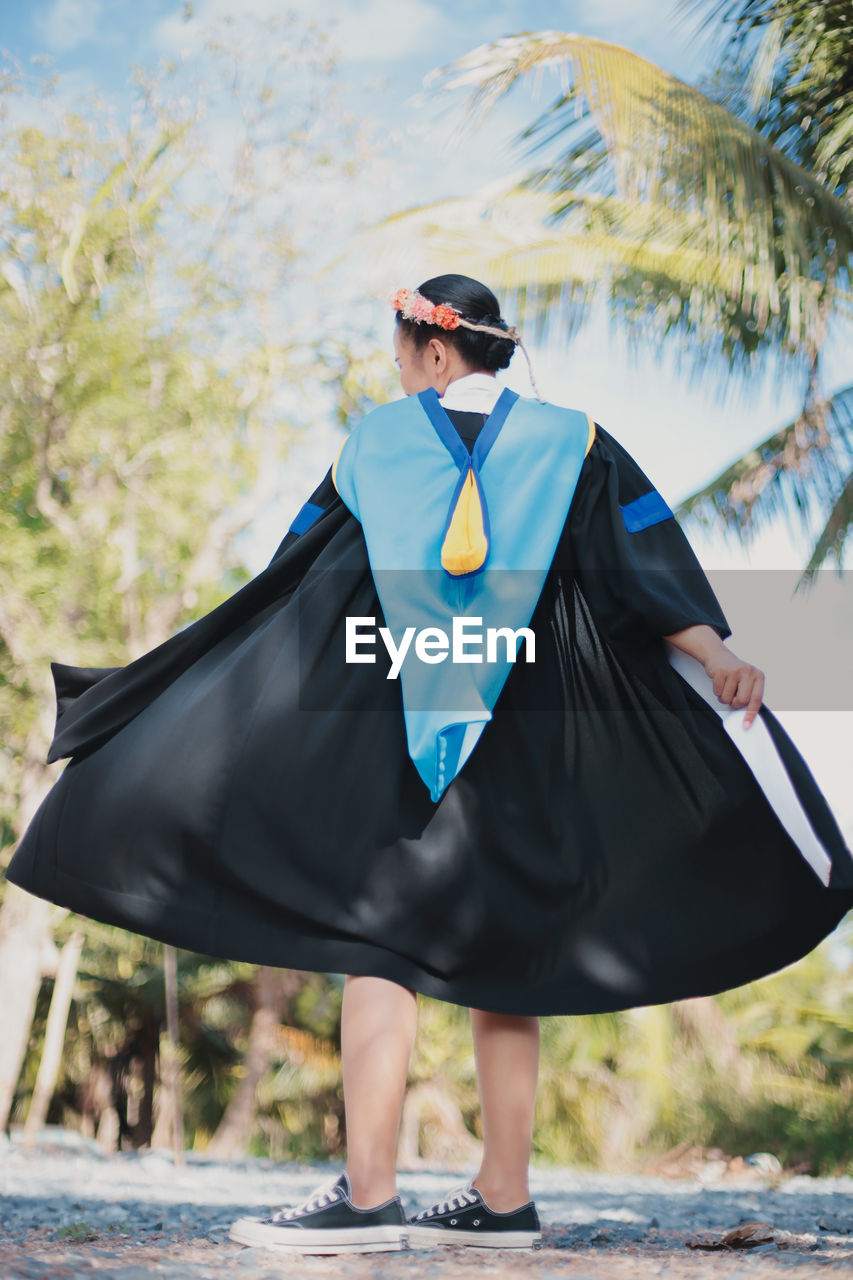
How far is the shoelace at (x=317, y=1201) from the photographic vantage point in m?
1.88

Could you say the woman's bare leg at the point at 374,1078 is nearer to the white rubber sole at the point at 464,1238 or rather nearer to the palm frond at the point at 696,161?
the white rubber sole at the point at 464,1238

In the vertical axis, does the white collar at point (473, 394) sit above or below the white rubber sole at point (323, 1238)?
above

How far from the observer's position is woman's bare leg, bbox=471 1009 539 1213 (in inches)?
83.1

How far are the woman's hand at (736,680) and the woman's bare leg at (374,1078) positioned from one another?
777mm

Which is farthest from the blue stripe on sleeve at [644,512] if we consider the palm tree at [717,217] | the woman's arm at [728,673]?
the palm tree at [717,217]

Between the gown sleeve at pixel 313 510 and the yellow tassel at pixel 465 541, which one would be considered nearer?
the yellow tassel at pixel 465 541

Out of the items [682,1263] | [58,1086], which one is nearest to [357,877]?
[682,1263]

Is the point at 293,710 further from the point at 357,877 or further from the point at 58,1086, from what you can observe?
the point at 58,1086

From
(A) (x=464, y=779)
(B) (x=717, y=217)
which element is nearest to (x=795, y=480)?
(B) (x=717, y=217)

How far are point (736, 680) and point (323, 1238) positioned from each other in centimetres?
115

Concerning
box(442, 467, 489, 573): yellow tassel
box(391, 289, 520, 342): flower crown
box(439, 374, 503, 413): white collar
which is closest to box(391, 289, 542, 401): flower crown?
box(391, 289, 520, 342): flower crown

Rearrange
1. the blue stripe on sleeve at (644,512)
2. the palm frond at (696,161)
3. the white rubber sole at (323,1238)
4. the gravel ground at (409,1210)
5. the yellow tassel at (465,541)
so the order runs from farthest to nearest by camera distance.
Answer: the palm frond at (696,161) < the blue stripe on sleeve at (644,512) < the yellow tassel at (465,541) < the white rubber sole at (323,1238) < the gravel ground at (409,1210)

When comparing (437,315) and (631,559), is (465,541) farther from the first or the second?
(437,315)

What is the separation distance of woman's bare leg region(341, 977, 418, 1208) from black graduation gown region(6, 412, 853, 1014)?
0.19 ft
